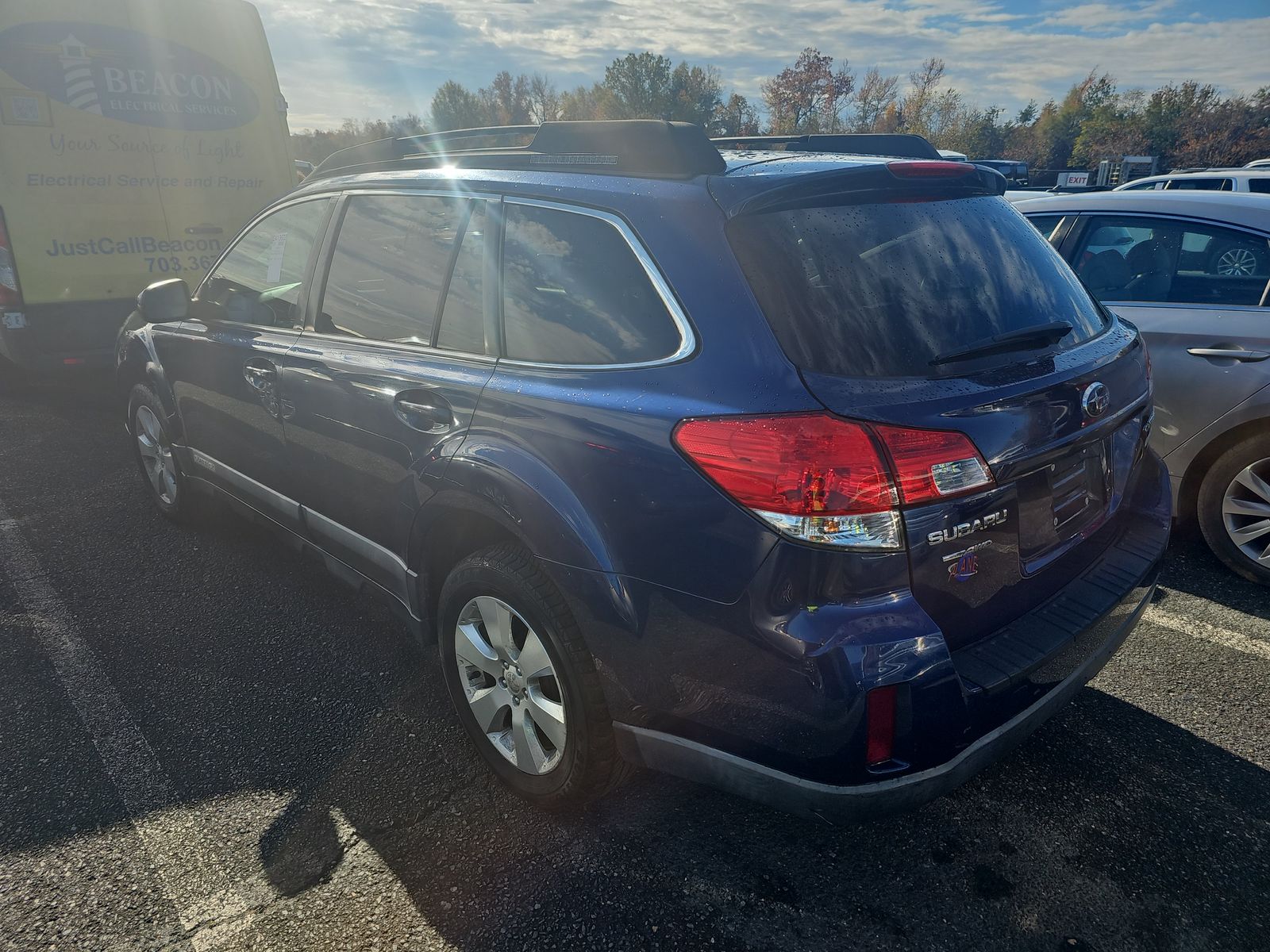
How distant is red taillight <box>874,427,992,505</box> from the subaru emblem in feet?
1.60

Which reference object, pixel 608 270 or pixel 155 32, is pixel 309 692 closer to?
pixel 608 270

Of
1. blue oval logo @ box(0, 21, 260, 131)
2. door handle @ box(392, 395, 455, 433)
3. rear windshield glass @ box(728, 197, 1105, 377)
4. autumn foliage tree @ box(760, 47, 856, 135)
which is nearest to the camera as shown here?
rear windshield glass @ box(728, 197, 1105, 377)

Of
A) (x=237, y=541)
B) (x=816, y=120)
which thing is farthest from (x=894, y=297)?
(x=816, y=120)

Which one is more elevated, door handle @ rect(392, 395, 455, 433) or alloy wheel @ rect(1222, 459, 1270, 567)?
door handle @ rect(392, 395, 455, 433)

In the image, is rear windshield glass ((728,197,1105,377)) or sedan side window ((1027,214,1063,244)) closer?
rear windshield glass ((728,197,1105,377))

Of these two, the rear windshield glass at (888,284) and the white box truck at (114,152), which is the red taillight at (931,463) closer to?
the rear windshield glass at (888,284)

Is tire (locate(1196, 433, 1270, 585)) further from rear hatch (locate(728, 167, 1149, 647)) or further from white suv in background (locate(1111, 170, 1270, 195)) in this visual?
white suv in background (locate(1111, 170, 1270, 195))

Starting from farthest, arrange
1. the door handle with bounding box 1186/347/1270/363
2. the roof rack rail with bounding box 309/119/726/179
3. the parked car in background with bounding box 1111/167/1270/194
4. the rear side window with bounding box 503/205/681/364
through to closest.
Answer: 1. the parked car in background with bounding box 1111/167/1270/194
2. the door handle with bounding box 1186/347/1270/363
3. the roof rack rail with bounding box 309/119/726/179
4. the rear side window with bounding box 503/205/681/364

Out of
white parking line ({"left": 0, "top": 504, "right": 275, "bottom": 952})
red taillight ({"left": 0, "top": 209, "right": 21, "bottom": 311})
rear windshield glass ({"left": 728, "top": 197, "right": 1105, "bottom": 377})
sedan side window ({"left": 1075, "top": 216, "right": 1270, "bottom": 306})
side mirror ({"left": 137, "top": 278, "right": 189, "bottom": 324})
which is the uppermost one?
rear windshield glass ({"left": 728, "top": 197, "right": 1105, "bottom": 377})

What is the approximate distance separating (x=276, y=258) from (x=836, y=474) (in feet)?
9.05

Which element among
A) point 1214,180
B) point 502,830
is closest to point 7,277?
point 502,830

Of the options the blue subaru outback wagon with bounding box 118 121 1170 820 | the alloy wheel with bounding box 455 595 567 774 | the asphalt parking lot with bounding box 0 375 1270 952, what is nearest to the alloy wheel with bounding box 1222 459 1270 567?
the asphalt parking lot with bounding box 0 375 1270 952

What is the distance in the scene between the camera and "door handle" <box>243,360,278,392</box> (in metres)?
3.19

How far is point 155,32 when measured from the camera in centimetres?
649
